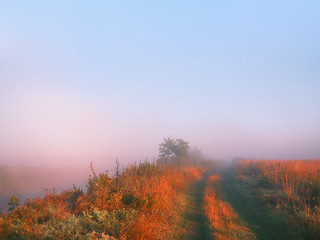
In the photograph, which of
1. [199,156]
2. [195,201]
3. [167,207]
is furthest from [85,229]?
[199,156]

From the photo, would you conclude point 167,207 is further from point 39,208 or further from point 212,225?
point 39,208

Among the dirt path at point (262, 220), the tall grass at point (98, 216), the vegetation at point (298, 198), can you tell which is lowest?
the dirt path at point (262, 220)

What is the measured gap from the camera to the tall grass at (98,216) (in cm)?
437

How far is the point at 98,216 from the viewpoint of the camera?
5.17 m

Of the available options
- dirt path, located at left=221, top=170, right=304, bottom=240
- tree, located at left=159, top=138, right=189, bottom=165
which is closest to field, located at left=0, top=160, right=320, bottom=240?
dirt path, located at left=221, top=170, right=304, bottom=240

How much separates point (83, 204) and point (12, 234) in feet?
6.28

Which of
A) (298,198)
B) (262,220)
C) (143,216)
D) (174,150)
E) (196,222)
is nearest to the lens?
(143,216)

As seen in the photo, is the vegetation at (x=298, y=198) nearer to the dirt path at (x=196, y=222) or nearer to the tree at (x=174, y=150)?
the dirt path at (x=196, y=222)

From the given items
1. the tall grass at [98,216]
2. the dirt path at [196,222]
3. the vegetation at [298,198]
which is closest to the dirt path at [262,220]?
Result: the vegetation at [298,198]

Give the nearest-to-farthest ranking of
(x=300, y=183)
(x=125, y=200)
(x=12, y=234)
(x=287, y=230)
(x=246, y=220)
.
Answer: (x=12, y=234) → (x=287, y=230) → (x=125, y=200) → (x=246, y=220) → (x=300, y=183)

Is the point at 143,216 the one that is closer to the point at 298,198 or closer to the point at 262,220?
the point at 262,220

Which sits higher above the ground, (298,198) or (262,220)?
(298,198)

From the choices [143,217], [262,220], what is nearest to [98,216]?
[143,217]

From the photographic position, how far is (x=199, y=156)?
4300cm
